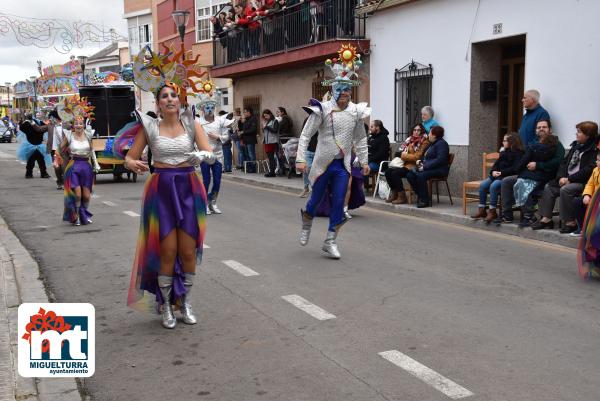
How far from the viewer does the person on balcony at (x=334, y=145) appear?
27.3 feet

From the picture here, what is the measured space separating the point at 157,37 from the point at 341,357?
36.7 m

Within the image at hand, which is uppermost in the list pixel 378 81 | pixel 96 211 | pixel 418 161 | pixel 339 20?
pixel 339 20

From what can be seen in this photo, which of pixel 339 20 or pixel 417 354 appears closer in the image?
pixel 417 354

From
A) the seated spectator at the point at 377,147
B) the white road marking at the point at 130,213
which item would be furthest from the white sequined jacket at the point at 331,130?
the seated spectator at the point at 377,147

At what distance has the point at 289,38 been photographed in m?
20.4

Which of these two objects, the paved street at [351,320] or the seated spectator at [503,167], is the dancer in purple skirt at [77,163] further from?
the seated spectator at [503,167]

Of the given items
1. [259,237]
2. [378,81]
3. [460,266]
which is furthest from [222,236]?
[378,81]

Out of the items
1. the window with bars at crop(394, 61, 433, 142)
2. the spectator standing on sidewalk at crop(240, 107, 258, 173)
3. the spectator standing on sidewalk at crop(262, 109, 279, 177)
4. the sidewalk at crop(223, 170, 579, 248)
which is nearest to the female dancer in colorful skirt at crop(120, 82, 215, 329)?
the sidewalk at crop(223, 170, 579, 248)

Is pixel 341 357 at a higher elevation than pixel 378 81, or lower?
lower

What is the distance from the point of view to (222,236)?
32.9ft

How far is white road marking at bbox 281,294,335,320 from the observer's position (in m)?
5.83

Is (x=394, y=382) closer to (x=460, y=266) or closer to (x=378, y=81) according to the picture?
(x=460, y=266)

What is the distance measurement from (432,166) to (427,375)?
8.30 metres

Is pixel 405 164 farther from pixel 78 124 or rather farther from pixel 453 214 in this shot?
pixel 78 124
